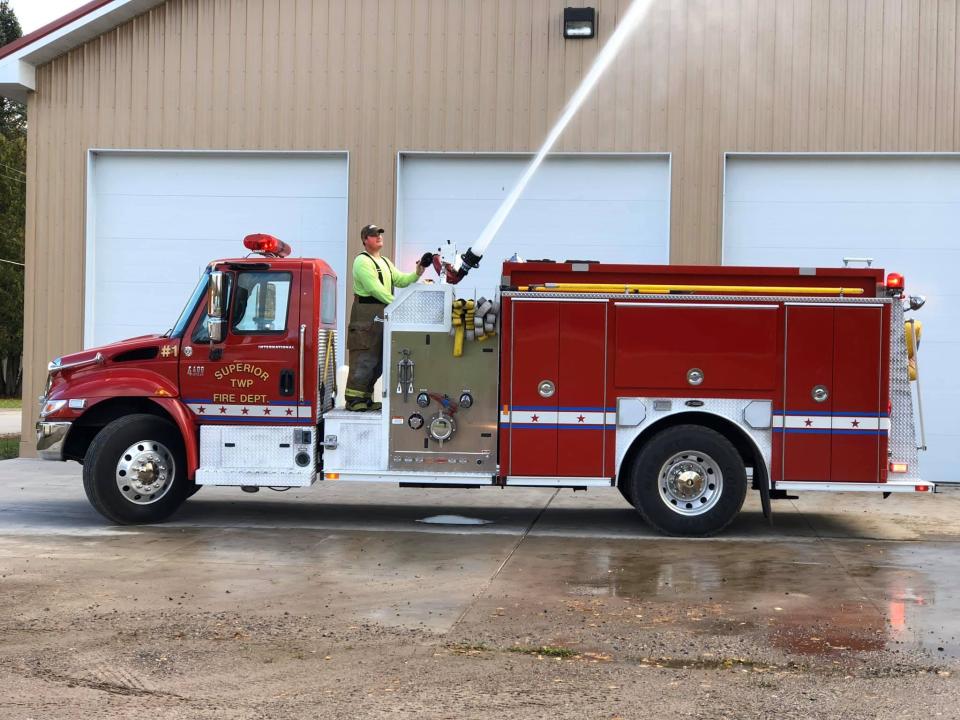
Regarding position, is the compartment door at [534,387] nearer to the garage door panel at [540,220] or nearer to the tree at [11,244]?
the garage door panel at [540,220]

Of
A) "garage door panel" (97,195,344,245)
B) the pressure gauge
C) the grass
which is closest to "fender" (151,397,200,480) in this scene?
the pressure gauge

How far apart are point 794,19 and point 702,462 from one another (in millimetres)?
7570

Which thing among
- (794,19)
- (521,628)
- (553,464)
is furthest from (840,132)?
(521,628)

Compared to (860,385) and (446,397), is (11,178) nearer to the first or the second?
(446,397)

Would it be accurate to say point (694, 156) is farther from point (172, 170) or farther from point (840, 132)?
point (172, 170)

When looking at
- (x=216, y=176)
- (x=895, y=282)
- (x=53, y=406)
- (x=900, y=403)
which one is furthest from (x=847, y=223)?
(x=53, y=406)

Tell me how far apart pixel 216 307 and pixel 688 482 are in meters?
4.43

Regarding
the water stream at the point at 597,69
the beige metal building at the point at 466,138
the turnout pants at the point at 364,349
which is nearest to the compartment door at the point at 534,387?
the turnout pants at the point at 364,349

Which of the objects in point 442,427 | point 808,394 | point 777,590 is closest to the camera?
point 777,590

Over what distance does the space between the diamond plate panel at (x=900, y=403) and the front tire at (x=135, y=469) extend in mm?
6248

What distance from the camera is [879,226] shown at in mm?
14688

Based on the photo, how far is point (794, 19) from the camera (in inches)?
578

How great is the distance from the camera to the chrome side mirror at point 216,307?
999 centimetres

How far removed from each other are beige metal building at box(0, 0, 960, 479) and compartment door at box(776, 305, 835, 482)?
5.31 m
